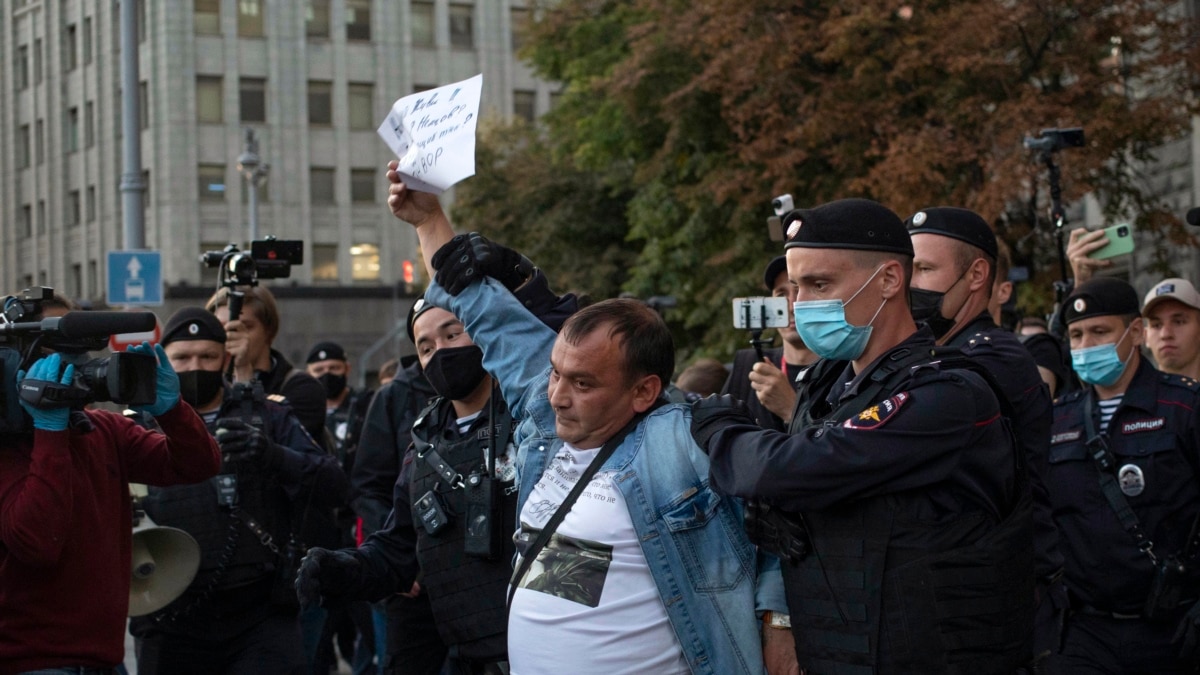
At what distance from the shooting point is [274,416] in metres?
6.66

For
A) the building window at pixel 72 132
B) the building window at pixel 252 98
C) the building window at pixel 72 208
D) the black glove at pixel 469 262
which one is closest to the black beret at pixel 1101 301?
the black glove at pixel 469 262

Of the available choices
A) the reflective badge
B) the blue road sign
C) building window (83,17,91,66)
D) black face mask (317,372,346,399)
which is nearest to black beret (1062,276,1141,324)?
the reflective badge

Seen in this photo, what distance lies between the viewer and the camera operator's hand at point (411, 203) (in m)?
4.39

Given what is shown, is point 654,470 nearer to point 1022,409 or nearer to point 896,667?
point 896,667

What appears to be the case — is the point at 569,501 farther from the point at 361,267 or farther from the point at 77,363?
the point at 361,267

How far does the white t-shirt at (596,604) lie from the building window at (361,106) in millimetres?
49069

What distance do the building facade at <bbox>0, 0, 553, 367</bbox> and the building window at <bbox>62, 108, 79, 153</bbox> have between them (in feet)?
0.40

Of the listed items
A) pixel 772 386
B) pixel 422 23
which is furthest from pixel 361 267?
pixel 772 386

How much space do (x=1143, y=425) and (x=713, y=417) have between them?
318 centimetres

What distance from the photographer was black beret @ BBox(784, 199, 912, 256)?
12.6ft

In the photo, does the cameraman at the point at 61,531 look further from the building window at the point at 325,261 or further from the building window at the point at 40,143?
the building window at the point at 40,143

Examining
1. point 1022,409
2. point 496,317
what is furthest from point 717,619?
point 1022,409

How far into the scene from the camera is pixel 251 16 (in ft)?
164

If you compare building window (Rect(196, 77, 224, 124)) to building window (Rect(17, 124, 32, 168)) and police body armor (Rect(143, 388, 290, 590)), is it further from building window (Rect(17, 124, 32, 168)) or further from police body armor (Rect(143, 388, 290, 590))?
police body armor (Rect(143, 388, 290, 590))
